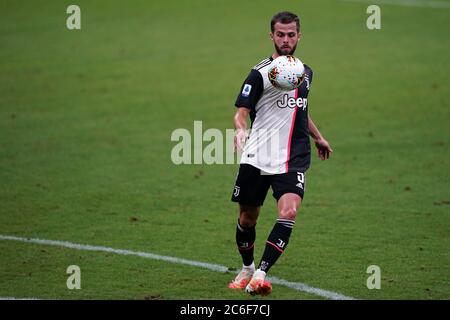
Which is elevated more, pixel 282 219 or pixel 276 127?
pixel 276 127

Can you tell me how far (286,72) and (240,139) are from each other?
785 millimetres

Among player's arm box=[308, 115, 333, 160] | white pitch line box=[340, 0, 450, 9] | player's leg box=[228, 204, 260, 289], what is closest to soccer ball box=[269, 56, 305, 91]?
player's arm box=[308, 115, 333, 160]

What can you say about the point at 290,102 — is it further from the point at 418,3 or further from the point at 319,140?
the point at 418,3

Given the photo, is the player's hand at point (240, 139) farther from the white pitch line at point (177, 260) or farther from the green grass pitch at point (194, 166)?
the white pitch line at point (177, 260)

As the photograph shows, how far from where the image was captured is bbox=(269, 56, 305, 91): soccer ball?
326 inches

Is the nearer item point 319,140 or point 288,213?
point 288,213

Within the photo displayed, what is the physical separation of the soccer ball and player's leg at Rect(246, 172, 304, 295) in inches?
36.8

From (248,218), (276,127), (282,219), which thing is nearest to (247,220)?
(248,218)

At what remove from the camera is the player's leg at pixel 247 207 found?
28.7 feet

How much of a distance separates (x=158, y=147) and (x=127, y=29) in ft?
41.6

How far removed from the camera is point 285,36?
848 cm

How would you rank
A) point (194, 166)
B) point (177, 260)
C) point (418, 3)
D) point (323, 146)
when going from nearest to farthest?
1. point (323, 146)
2. point (177, 260)
3. point (194, 166)
4. point (418, 3)

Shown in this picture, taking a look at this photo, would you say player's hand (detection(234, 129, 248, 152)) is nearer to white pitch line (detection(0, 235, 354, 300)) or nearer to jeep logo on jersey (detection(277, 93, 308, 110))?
jeep logo on jersey (detection(277, 93, 308, 110))

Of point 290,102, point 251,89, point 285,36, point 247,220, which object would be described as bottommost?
point 247,220
